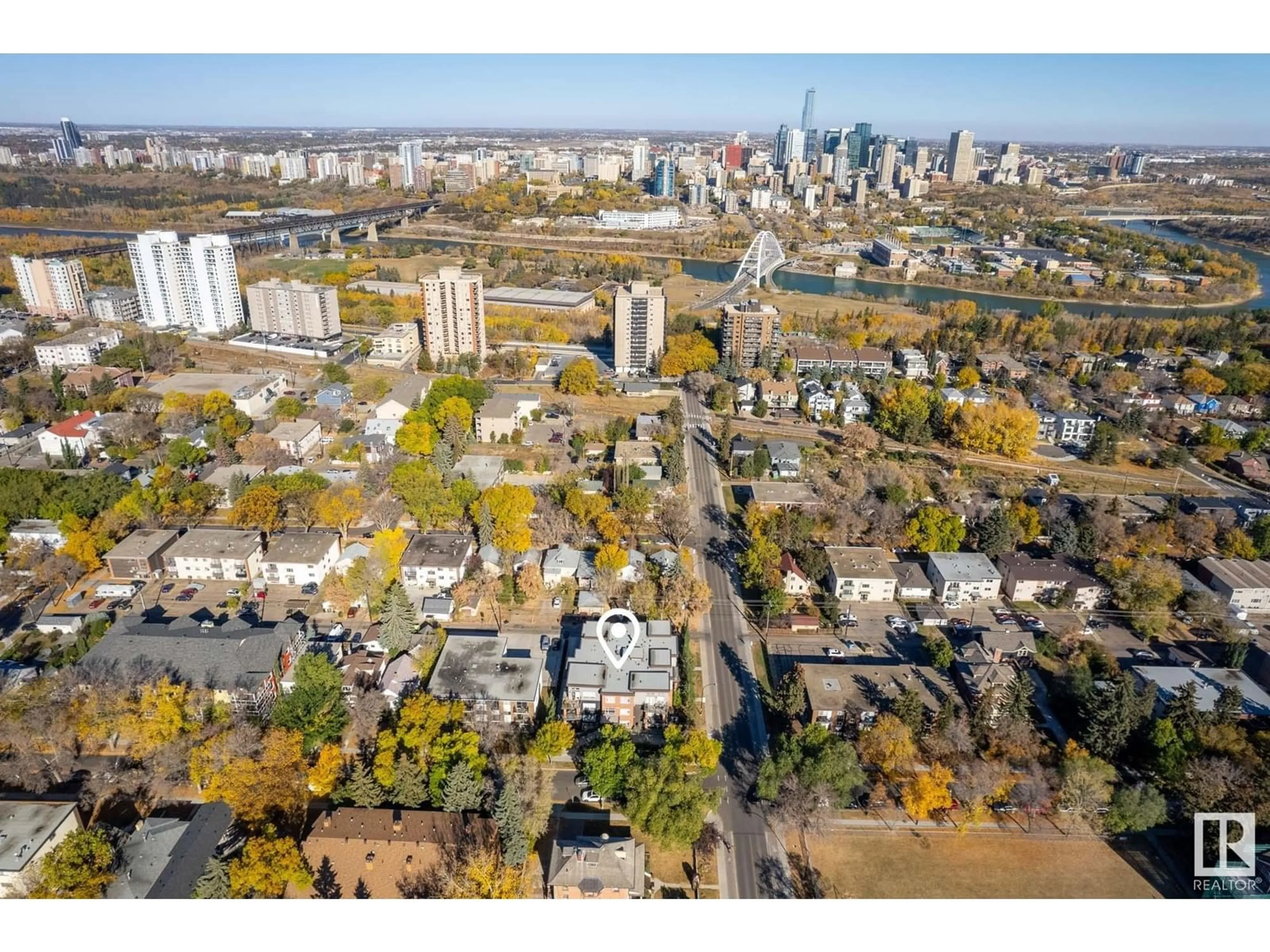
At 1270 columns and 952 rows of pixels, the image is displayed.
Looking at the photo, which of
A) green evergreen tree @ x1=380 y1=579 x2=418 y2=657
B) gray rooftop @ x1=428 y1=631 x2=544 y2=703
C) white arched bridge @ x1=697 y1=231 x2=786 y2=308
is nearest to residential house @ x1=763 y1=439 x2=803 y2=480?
gray rooftop @ x1=428 y1=631 x2=544 y2=703

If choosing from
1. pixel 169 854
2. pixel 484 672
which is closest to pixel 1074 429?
pixel 484 672

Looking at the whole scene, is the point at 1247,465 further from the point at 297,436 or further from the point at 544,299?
the point at 544,299

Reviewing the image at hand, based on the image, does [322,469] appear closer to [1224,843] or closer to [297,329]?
[297,329]

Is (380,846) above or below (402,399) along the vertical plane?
below

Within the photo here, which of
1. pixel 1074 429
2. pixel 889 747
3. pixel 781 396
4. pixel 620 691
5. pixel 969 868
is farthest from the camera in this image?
pixel 781 396

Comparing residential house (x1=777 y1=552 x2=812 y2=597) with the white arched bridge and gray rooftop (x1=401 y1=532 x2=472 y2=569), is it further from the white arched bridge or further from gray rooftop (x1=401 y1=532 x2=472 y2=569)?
the white arched bridge

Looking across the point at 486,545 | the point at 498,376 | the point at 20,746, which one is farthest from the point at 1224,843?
the point at 498,376

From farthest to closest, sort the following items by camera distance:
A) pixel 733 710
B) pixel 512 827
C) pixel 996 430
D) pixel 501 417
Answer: pixel 501 417, pixel 996 430, pixel 733 710, pixel 512 827
